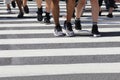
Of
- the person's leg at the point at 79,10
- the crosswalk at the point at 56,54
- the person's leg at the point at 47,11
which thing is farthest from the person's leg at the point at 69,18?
the person's leg at the point at 47,11

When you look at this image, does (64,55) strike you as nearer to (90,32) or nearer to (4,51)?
Result: (4,51)

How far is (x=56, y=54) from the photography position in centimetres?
602

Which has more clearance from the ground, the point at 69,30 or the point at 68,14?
the point at 68,14

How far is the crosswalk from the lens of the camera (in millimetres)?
5039

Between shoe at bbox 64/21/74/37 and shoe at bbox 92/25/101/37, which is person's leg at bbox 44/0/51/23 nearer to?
shoe at bbox 64/21/74/37

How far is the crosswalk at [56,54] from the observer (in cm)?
504

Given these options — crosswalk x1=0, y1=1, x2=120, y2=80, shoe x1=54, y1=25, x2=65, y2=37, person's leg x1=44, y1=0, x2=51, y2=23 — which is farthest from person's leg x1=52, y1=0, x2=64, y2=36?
person's leg x1=44, y1=0, x2=51, y2=23

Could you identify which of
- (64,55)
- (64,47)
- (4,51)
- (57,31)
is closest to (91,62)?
(64,55)

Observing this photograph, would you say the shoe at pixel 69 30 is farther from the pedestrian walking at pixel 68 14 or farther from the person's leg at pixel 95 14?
the person's leg at pixel 95 14

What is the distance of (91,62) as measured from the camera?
18.4 feet

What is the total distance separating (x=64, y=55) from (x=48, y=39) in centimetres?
128

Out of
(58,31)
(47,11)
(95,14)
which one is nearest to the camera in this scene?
(95,14)

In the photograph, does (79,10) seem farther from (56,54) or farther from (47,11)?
(56,54)

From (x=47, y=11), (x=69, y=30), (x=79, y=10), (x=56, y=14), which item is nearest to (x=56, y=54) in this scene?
(x=69, y=30)
